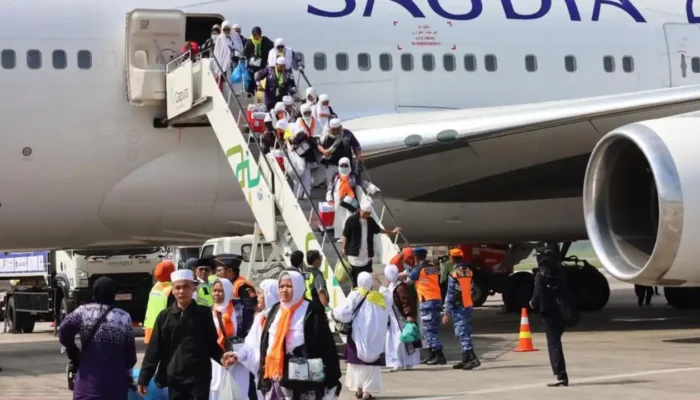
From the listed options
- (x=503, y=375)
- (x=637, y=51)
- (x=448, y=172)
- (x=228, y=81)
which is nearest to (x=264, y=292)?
(x=503, y=375)

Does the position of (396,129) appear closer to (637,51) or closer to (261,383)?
(637,51)

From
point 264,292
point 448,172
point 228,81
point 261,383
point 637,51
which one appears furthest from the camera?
point 637,51

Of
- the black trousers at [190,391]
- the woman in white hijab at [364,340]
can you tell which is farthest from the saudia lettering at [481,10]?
the black trousers at [190,391]

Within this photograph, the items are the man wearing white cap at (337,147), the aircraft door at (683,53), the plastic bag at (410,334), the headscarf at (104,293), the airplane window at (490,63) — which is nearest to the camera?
the headscarf at (104,293)

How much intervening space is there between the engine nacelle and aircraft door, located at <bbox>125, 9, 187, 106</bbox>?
17.8ft

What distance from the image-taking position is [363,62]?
631 inches

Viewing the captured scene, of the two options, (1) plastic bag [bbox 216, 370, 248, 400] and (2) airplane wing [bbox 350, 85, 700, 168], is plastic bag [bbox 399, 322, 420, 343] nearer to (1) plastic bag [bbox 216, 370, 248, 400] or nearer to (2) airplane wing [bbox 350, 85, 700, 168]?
(2) airplane wing [bbox 350, 85, 700, 168]

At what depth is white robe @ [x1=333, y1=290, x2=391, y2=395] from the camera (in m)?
9.98

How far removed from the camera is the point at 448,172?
15.7 m

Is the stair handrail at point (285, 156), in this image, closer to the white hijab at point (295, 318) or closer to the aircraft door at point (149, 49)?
the aircraft door at point (149, 49)

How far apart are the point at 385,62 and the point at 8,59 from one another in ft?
15.3

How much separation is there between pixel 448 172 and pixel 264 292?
774 centimetres

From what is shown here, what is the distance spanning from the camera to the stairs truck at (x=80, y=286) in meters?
21.3

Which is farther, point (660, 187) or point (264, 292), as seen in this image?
point (660, 187)
